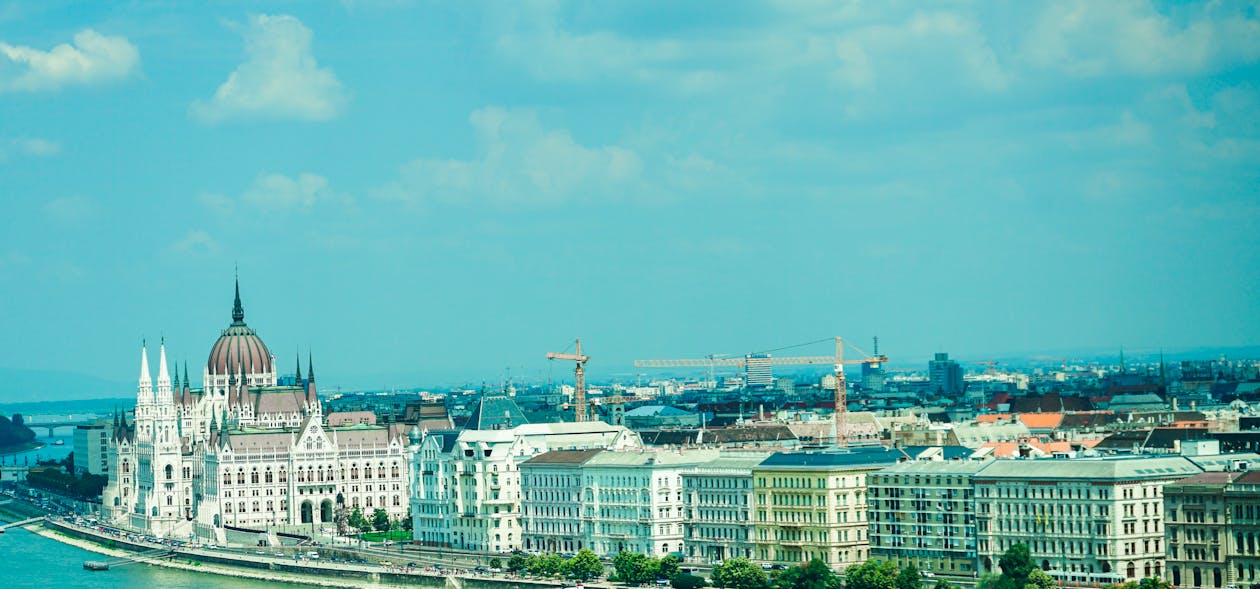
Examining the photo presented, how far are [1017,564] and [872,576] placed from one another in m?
5.13

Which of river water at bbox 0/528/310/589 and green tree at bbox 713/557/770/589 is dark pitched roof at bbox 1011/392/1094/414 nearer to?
river water at bbox 0/528/310/589

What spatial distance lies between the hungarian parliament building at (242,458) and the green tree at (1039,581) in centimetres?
5830

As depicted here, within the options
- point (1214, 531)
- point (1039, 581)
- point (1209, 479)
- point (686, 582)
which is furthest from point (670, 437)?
point (1214, 531)

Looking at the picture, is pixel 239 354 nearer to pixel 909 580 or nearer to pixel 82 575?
pixel 82 575

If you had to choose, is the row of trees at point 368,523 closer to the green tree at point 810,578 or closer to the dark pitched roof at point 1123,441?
the dark pitched roof at point 1123,441

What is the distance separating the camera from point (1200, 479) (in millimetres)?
83375

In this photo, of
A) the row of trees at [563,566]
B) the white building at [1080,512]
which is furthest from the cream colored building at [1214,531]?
the row of trees at [563,566]

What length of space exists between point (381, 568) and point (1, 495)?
8747 centimetres

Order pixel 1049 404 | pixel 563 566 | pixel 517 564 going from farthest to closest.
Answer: pixel 1049 404 → pixel 517 564 → pixel 563 566

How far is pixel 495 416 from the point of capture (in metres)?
124

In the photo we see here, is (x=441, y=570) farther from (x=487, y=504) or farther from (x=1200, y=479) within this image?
(x=1200, y=479)

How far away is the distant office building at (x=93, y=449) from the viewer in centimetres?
17662

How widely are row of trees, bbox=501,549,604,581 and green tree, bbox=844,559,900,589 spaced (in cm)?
1287

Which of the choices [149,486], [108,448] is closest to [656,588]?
[149,486]
